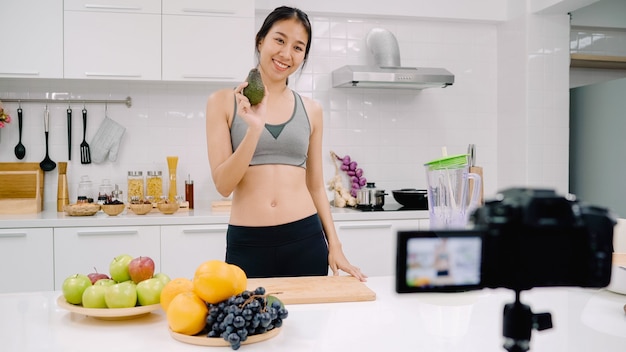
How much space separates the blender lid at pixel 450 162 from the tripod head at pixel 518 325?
0.87 meters

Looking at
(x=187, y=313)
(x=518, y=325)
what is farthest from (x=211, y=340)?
(x=518, y=325)

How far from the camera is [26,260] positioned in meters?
2.95

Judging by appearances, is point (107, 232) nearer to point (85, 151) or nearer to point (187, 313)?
point (85, 151)

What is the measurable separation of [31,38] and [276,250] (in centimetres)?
225

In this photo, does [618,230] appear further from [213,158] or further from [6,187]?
[6,187]

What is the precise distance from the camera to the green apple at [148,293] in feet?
3.89

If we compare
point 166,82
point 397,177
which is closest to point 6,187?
point 166,82

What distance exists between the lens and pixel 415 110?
159 inches

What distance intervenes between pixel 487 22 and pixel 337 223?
6.58 ft

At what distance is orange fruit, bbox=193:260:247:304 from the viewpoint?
3.37 ft

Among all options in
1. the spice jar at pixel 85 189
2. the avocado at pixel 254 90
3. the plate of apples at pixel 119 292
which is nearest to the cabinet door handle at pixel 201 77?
the spice jar at pixel 85 189

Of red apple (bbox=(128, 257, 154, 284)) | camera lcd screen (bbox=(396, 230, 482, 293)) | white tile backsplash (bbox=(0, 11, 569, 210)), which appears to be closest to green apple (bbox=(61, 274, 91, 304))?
red apple (bbox=(128, 257, 154, 284))

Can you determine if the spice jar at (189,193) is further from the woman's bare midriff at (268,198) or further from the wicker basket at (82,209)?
the woman's bare midriff at (268,198)

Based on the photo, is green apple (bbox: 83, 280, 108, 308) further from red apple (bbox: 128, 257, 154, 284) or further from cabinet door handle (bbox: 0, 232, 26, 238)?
cabinet door handle (bbox: 0, 232, 26, 238)
